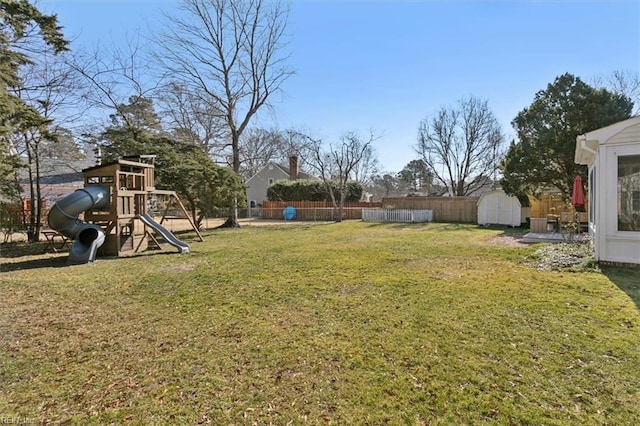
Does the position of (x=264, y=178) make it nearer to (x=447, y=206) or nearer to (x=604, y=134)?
(x=447, y=206)

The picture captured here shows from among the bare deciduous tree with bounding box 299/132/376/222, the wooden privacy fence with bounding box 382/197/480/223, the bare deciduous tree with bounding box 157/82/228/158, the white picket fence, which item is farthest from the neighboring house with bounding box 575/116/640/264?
the bare deciduous tree with bounding box 157/82/228/158

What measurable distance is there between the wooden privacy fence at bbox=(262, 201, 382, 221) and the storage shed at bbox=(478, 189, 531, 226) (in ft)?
29.9

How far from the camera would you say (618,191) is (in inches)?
244

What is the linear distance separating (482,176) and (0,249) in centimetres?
3103

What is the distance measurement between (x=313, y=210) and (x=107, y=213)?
59.1 ft

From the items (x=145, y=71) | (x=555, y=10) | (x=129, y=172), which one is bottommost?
(x=129, y=172)

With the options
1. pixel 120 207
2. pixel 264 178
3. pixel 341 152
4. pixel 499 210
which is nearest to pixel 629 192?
pixel 120 207

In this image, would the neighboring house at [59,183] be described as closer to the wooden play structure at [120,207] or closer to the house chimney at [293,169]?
the wooden play structure at [120,207]

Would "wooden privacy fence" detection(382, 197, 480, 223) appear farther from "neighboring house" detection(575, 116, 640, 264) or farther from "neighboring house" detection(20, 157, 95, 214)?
"neighboring house" detection(20, 157, 95, 214)

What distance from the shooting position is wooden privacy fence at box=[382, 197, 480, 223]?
20.0 metres

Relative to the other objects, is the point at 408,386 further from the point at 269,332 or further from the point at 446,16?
the point at 446,16

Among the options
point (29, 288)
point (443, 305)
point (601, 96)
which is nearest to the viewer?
point (443, 305)

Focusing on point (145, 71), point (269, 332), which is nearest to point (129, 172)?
point (269, 332)

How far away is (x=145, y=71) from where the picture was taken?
17125 millimetres
